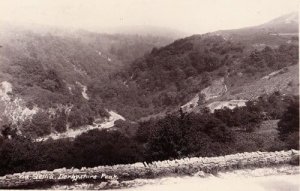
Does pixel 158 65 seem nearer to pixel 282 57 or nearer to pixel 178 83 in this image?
pixel 178 83

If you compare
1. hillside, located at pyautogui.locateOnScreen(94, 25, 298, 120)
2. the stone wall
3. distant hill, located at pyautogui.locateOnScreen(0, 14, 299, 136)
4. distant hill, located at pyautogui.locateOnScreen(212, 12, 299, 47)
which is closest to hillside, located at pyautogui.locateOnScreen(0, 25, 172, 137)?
distant hill, located at pyautogui.locateOnScreen(0, 14, 299, 136)

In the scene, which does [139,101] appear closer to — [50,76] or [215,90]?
[50,76]

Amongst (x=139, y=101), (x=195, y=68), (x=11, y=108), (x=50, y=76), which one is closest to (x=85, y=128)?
(x=11, y=108)

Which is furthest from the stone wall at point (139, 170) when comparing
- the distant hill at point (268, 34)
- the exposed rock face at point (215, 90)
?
the distant hill at point (268, 34)

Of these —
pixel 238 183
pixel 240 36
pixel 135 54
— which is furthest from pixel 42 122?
pixel 135 54

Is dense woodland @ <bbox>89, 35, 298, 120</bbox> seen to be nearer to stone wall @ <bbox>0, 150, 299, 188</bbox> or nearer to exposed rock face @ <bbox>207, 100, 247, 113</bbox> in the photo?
exposed rock face @ <bbox>207, 100, 247, 113</bbox>

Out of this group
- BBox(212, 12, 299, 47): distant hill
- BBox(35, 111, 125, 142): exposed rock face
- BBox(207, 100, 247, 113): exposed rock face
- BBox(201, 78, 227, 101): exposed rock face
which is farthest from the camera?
BBox(212, 12, 299, 47): distant hill

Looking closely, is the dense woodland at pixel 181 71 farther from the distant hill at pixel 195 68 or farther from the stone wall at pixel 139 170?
the stone wall at pixel 139 170

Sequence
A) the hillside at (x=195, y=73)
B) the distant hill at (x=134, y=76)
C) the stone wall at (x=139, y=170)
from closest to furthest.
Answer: the stone wall at (x=139, y=170) → the distant hill at (x=134, y=76) → the hillside at (x=195, y=73)
